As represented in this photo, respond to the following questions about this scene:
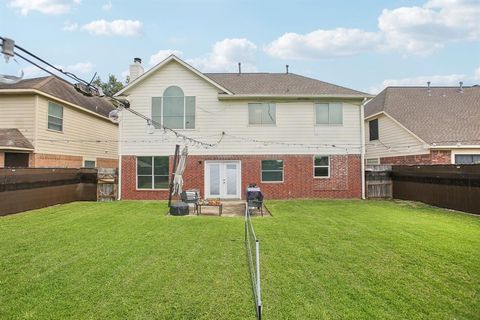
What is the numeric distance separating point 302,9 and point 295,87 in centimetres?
404

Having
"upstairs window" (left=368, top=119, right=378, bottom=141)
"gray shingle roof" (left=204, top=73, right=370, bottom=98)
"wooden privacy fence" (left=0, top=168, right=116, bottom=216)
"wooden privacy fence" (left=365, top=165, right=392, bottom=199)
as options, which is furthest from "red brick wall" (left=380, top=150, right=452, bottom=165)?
"wooden privacy fence" (left=0, top=168, right=116, bottom=216)

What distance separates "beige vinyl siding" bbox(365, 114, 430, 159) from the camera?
1748 centimetres

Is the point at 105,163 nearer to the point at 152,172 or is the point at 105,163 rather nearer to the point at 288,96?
the point at 152,172

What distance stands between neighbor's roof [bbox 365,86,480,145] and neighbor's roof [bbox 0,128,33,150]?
21.7 metres

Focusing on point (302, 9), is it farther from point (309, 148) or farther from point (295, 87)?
point (309, 148)

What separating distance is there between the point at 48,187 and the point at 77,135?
6274mm

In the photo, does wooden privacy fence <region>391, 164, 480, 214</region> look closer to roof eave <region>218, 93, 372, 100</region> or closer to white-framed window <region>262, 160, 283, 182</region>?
roof eave <region>218, 93, 372, 100</region>

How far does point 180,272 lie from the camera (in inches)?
209

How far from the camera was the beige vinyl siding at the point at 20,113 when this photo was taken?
15.0m

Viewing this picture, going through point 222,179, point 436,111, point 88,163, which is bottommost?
point 222,179

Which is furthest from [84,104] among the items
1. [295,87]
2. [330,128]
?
[330,128]

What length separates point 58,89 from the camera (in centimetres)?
1762

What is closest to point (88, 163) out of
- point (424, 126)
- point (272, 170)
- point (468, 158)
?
point (272, 170)

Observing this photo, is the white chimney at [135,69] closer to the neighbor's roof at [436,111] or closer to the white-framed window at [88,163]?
the white-framed window at [88,163]
